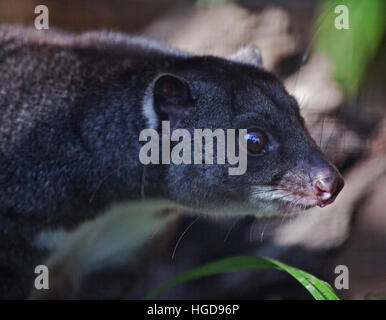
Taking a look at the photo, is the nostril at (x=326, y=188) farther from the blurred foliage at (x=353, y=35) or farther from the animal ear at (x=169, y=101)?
the blurred foliage at (x=353, y=35)

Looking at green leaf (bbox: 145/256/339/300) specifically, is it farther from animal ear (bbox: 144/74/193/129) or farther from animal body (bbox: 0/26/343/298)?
animal ear (bbox: 144/74/193/129)

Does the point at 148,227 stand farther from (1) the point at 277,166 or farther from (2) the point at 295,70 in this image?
(2) the point at 295,70

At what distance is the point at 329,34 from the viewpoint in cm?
297

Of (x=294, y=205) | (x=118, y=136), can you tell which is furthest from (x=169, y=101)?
(x=294, y=205)

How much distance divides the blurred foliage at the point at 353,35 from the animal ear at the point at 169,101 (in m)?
0.83

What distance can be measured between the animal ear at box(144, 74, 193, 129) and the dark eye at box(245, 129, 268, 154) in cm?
28

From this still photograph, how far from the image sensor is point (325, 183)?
241 cm

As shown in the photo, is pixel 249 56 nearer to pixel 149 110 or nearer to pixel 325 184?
pixel 149 110

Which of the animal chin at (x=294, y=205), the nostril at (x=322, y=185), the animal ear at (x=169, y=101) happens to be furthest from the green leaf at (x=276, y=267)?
the animal ear at (x=169, y=101)

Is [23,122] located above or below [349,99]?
below

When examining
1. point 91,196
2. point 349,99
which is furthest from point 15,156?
point 349,99

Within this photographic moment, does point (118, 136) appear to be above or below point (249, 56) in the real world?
below

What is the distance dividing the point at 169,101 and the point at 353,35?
96 centimetres
